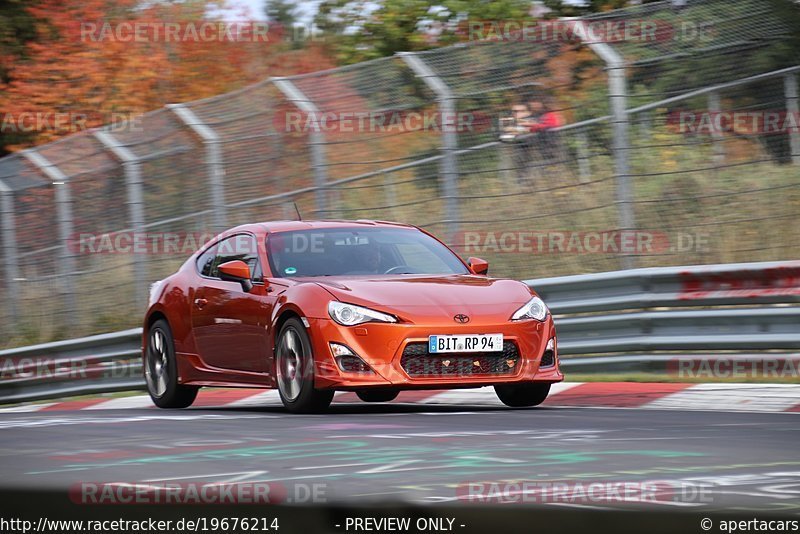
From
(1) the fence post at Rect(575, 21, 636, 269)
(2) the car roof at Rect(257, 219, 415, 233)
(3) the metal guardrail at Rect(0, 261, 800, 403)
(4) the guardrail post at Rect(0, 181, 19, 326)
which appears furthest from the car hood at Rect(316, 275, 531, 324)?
(4) the guardrail post at Rect(0, 181, 19, 326)

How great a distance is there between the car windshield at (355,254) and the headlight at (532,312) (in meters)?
0.91

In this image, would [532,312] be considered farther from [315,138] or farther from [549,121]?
[315,138]

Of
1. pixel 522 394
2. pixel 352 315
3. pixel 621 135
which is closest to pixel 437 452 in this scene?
pixel 352 315

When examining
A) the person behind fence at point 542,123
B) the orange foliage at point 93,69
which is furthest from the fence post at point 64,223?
the orange foliage at point 93,69

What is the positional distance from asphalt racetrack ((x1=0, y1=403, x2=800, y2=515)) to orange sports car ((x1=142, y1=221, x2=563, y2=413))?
29cm

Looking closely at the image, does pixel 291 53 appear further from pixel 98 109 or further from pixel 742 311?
pixel 742 311

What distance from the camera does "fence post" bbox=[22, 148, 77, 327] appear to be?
16844mm

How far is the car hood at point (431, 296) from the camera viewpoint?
905cm

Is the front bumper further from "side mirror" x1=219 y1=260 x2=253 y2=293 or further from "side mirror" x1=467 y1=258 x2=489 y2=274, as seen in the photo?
"side mirror" x1=467 y1=258 x2=489 y2=274

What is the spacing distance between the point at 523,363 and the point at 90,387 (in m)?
6.62

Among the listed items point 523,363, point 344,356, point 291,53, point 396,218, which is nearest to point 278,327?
point 344,356

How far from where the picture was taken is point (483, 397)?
11.1m

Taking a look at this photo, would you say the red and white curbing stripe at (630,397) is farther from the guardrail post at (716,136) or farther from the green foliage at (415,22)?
the green foliage at (415,22)

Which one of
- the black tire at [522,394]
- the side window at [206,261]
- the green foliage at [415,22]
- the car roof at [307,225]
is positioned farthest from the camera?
the green foliage at [415,22]
